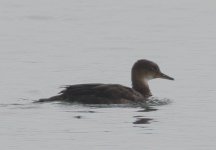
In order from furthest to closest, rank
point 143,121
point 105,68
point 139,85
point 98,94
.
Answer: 1. point 105,68
2. point 139,85
3. point 98,94
4. point 143,121

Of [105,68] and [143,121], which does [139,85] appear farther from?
[105,68]

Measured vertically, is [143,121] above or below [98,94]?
below

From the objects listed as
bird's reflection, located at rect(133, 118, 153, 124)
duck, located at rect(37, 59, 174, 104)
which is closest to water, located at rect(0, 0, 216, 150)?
bird's reflection, located at rect(133, 118, 153, 124)

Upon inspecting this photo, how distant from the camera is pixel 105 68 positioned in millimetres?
26125

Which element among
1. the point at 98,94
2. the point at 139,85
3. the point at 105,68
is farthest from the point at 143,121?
the point at 105,68

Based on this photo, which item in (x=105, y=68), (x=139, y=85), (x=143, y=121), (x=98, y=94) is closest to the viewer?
Result: (x=143, y=121)

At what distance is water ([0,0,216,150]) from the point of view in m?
17.8

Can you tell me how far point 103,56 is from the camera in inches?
1107

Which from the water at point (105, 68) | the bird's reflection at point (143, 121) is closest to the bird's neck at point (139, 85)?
the water at point (105, 68)

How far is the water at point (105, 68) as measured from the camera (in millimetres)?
17766

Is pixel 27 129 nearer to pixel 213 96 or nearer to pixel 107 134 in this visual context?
pixel 107 134

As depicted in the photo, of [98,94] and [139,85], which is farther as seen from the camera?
[139,85]

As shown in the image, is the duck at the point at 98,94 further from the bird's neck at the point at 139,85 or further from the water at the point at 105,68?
the bird's neck at the point at 139,85

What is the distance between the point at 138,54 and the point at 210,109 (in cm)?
831
